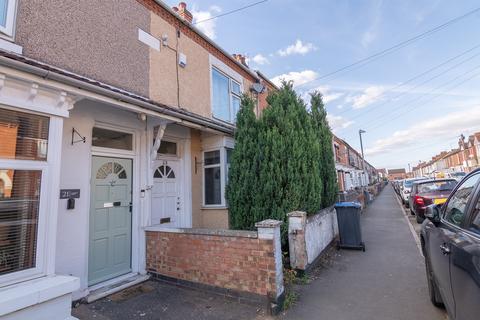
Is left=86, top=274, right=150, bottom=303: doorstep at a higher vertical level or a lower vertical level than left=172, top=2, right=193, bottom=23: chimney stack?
lower

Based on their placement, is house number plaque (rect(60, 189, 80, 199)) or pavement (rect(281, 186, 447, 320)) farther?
house number plaque (rect(60, 189, 80, 199))

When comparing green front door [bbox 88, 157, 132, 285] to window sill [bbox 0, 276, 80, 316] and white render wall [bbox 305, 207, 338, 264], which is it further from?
white render wall [bbox 305, 207, 338, 264]

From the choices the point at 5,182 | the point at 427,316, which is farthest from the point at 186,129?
the point at 427,316

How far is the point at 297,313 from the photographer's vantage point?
3.81m

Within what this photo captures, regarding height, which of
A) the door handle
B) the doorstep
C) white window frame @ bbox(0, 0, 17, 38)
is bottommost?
the doorstep

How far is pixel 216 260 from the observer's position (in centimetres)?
440

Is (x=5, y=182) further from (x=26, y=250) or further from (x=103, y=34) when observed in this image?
(x=103, y=34)

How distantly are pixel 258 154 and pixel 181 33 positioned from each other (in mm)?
3946

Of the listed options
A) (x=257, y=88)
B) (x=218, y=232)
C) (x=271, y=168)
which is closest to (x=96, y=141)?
(x=218, y=232)

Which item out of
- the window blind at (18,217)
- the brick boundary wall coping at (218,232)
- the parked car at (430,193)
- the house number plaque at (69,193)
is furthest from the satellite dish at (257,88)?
the window blind at (18,217)

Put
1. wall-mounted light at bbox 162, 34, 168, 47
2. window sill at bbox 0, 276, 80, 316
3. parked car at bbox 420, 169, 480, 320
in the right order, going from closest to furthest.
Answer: parked car at bbox 420, 169, 480, 320
window sill at bbox 0, 276, 80, 316
wall-mounted light at bbox 162, 34, 168, 47

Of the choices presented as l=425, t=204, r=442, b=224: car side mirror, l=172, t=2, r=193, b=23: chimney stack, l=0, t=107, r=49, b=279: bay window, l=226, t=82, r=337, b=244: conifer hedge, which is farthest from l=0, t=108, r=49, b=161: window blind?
l=172, t=2, r=193, b=23: chimney stack

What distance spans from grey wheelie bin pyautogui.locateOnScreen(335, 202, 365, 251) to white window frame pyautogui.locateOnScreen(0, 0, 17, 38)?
24.3 ft

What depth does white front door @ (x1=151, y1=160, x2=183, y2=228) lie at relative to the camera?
614cm
